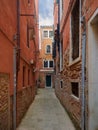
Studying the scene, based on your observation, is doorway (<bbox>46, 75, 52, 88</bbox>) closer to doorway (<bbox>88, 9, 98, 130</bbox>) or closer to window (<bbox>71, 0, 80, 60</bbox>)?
window (<bbox>71, 0, 80, 60</bbox>)

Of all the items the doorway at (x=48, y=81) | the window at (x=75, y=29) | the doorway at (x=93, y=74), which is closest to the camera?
the doorway at (x=93, y=74)

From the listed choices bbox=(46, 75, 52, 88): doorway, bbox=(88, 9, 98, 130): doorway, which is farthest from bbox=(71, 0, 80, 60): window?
bbox=(46, 75, 52, 88): doorway

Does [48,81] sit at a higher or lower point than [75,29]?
lower

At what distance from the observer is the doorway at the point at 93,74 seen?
5477 millimetres

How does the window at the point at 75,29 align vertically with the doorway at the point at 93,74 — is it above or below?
above

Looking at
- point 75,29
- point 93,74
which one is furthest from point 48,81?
point 93,74

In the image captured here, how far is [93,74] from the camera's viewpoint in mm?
5488

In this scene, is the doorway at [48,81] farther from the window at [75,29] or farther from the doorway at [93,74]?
the doorway at [93,74]

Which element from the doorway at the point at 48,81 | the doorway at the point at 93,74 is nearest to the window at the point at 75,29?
the doorway at the point at 93,74

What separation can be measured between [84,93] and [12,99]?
2.05 metres

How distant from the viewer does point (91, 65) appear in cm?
555

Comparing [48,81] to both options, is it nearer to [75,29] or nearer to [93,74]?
[75,29]

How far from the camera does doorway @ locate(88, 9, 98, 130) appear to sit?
5477 mm

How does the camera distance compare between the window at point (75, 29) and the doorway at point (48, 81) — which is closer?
the window at point (75, 29)
